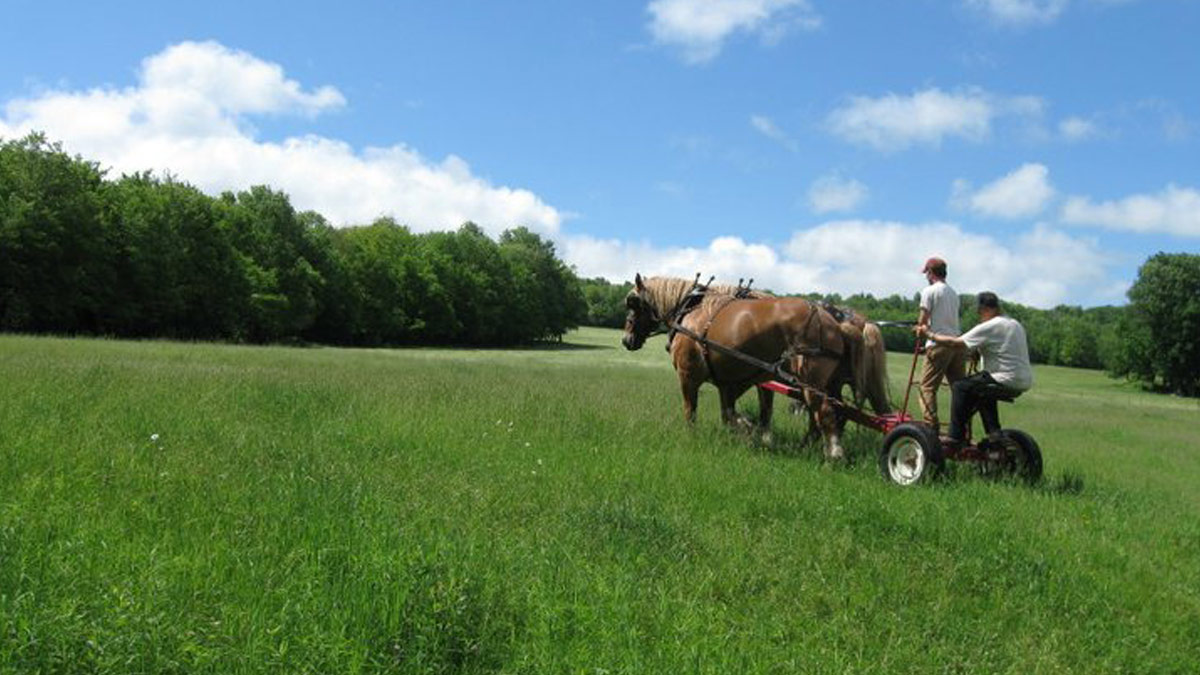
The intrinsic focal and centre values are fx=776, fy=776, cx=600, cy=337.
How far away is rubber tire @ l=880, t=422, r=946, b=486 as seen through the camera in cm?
754

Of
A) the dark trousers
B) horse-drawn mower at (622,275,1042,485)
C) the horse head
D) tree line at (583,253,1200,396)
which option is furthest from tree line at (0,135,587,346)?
the dark trousers

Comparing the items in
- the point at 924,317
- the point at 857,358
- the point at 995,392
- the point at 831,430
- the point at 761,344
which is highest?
the point at 924,317

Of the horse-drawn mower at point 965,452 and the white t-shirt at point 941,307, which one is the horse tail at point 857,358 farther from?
the horse-drawn mower at point 965,452

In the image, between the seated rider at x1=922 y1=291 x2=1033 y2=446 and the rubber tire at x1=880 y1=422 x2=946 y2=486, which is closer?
the rubber tire at x1=880 y1=422 x2=946 y2=486

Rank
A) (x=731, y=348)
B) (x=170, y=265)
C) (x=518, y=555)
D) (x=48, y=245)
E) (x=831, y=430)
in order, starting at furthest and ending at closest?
(x=170, y=265) < (x=48, y=245) < (x=731, y=348) < (x=831, y=430) < (x=518, y=555)

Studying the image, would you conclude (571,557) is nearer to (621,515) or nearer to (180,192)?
(621,515)

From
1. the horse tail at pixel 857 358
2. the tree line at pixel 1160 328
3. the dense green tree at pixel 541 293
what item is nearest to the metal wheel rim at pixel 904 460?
the horse tail at pixel 857 358

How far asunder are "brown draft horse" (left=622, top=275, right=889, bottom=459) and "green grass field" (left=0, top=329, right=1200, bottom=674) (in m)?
1.19

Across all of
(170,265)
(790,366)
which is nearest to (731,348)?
(790,366)

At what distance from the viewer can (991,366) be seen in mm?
8055

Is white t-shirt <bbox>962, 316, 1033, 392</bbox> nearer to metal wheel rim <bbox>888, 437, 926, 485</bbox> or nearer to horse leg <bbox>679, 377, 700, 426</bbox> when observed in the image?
metal wheel rim <bbox>888, 437, 926, 485</bbox>

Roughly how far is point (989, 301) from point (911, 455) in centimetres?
190

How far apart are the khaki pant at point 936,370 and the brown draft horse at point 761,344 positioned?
0.97 m

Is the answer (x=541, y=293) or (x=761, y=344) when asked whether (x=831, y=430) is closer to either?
(x=761, y=344)
